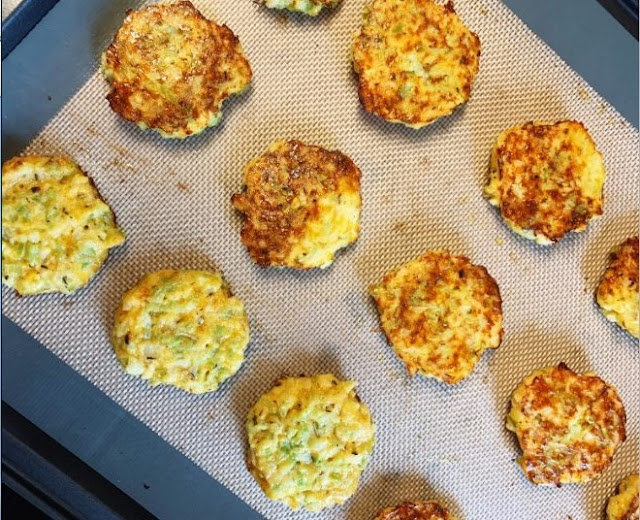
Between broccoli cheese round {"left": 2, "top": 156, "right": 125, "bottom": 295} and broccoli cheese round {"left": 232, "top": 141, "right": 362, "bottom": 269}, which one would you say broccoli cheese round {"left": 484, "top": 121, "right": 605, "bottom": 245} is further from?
broccoli cheese round {"left": 2, "top": 156, "right": 125, "bottom": 295}

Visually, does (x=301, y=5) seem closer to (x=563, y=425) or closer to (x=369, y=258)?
(x=369, y=258)

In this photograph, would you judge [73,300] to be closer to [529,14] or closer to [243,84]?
[243,84]

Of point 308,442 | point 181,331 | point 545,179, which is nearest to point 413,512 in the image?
point 308,442

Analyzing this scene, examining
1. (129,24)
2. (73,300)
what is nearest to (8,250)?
(73,300)

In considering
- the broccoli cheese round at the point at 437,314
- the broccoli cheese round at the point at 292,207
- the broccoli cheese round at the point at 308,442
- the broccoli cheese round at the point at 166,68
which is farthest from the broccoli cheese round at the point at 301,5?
the broccoli cheese round at the point at 308,442

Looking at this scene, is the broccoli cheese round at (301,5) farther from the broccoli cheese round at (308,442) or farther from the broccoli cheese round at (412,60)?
the broccoli cheese round at (308,442)
